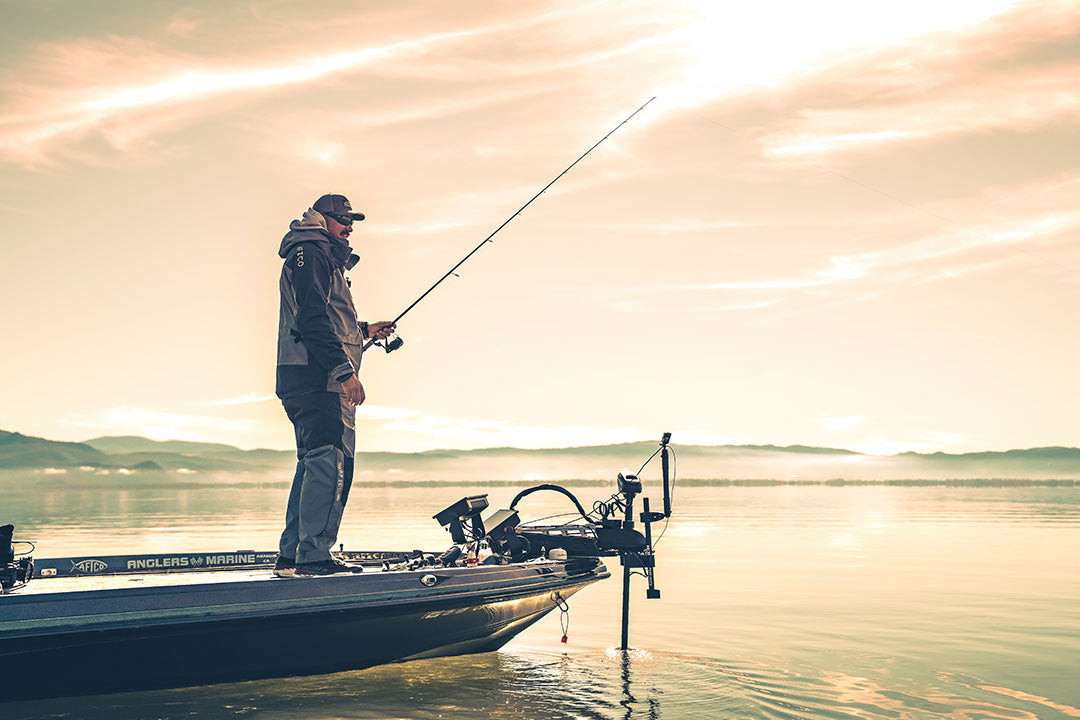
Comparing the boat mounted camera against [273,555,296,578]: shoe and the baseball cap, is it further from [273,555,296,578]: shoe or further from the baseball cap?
the baseball cap

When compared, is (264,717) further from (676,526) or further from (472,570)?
(676,526)

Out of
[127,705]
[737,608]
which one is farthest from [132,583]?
[737,608]

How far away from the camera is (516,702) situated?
641cm

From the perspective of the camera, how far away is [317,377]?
20.6 ft

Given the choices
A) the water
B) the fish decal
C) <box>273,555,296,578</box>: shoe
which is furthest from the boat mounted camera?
the fish decal

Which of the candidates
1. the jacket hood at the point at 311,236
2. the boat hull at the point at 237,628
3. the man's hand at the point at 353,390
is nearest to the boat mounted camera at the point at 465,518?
the boat hull at the point at 237,628

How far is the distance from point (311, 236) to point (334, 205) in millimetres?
352

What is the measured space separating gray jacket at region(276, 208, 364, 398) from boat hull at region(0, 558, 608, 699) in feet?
4.55

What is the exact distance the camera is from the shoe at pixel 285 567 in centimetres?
646

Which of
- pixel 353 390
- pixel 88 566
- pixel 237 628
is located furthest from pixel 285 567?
pixel 88 566

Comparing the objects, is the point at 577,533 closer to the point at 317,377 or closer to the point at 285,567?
the point at 285,567

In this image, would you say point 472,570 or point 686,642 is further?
point 686,642

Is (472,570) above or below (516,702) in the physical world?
above

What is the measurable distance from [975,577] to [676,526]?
13.0m
